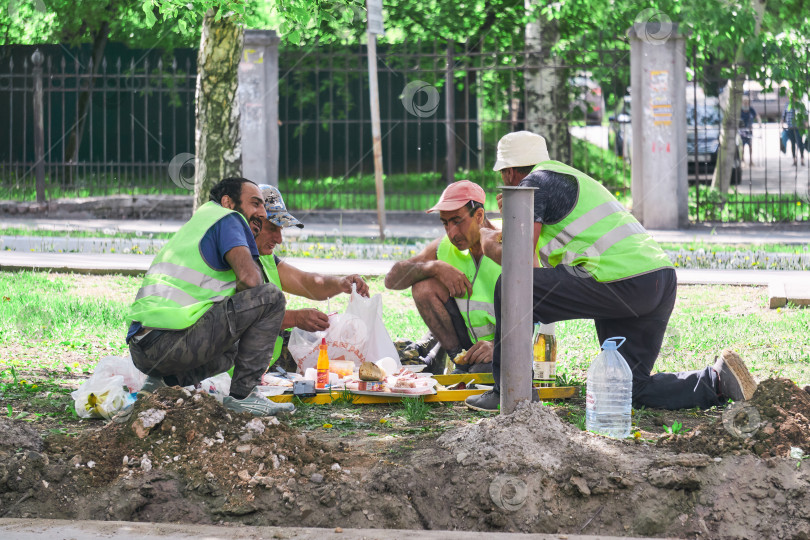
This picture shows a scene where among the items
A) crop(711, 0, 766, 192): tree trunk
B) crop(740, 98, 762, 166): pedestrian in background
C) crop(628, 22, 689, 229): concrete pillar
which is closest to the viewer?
crop(628, 22, 689, 229): concrete pillar

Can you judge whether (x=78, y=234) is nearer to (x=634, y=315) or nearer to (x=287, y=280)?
(x=287, y=280)

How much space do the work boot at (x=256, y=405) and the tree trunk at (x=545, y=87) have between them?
34.1ft

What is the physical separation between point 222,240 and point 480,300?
6.11 ft

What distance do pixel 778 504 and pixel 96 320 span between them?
567 cm

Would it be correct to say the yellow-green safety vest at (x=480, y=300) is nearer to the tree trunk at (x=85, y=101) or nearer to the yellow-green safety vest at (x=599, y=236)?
the yellow-green safety vest at (x=599, y=236)

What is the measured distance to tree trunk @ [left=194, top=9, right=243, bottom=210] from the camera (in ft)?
36.4

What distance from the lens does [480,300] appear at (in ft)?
21.0

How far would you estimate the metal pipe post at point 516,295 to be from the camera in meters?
4.58

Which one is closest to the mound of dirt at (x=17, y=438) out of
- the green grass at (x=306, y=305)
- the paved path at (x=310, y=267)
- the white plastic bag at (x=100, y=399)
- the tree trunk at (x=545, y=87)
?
the white plastic bag at (x=100, y=399)

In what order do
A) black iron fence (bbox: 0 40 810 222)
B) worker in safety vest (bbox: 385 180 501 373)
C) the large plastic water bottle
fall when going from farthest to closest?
black iron fence (bbox: 0 40 810 222) → worker in safety vest (bbox: 385 180 501 373) → the large plastic water bottle

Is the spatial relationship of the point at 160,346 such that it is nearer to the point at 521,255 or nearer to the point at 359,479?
the point at 359,479

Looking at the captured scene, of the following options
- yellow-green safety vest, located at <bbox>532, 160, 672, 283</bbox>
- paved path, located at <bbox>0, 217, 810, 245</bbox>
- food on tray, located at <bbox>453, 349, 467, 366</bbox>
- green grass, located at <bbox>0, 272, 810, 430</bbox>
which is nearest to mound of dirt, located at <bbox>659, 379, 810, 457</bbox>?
green grass, located at <bbox>0, 272, 810, 430</bbox>

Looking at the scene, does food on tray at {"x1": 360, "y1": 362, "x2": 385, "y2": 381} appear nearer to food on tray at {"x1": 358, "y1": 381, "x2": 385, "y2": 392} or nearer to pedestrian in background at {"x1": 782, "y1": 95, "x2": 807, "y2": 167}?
food on tray at {"x1": 358, "y1": 381, "x2": 385, "y2": 392}

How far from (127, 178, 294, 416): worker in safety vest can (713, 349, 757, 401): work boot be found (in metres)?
2.29
